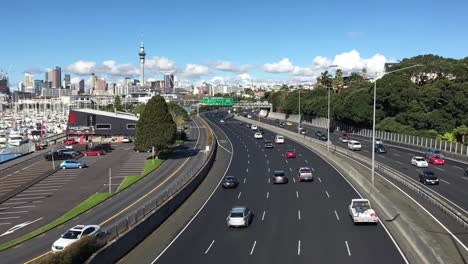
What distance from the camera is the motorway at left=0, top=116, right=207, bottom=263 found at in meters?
28.9

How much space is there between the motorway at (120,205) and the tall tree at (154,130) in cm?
310

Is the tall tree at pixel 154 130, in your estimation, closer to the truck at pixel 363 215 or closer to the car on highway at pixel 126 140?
the car on highway at pixel 126 140

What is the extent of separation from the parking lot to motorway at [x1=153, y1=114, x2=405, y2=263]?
13137 millimetres

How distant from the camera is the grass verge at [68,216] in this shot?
31.8 m

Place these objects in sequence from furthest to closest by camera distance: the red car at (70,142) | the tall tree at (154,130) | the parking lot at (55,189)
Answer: the red car at (70,142) → the tall tree at (154,130) → the parking lot at (55,189)

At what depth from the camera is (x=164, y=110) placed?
7350cm

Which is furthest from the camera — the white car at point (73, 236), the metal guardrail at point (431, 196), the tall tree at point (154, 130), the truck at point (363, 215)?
the tall tree at point (154, 130)

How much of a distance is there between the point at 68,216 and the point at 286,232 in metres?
18.2

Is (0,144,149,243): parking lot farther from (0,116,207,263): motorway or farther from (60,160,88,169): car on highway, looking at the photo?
(0,116,207,263): motorway

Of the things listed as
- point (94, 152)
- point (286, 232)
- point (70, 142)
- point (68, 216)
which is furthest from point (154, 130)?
point (286, 232)

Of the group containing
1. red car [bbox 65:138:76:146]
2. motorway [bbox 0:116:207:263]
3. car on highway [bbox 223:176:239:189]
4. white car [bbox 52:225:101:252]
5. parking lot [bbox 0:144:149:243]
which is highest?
white car [bbox 52:225:101:252]

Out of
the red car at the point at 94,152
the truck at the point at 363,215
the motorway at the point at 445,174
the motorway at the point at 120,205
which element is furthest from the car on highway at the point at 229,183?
the red car at the point at 94,152

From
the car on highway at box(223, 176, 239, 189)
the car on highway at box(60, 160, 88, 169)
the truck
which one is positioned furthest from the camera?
the car on highway at box(60, 160, 88, 169)

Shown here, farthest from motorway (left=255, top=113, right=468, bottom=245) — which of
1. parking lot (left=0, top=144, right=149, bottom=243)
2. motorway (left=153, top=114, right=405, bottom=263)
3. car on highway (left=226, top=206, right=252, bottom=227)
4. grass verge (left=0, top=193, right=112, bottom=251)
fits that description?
parking lot (left=0, top=144, right=149, bottom=243)
